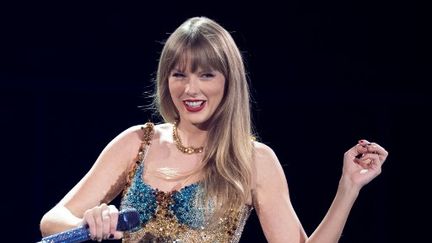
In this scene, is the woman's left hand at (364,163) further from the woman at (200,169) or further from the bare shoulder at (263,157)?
the bare shoulder at (263,157)

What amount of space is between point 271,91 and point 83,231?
203cm

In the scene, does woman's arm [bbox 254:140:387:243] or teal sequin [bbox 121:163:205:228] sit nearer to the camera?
woman's arm [bbox 254:140:387:243]

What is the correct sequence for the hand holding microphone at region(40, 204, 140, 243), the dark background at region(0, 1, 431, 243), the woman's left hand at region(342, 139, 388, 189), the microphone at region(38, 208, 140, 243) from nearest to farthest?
1. the microphone at region(38, 208, 140, 243)
2. the hand holding microphone at region(40, 204, 140, 243)
3. the woman's left hand at region(342, 139, 388, 189)
4. the dark background at region(0, 1, 431, 243)

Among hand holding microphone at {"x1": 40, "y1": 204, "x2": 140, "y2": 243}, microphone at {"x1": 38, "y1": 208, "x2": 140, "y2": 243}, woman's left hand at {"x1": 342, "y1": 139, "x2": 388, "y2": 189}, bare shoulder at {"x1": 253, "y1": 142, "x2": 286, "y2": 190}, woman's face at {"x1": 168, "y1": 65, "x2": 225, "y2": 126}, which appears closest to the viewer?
microphone at {"x1": 38, "y1": 208, "x2": 140, "y2": 243}

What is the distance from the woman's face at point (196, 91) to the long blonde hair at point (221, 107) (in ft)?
0.06

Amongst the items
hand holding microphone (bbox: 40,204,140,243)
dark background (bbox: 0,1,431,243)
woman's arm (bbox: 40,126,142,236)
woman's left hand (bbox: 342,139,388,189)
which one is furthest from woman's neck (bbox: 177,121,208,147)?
dark background (bbox: 0,1,431,243)

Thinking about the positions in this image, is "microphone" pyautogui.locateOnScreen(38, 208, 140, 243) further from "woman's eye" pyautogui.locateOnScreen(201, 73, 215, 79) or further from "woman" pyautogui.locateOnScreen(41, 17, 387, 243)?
"woman's eye" pyautogui.locateOnScreen(201, 73, 215, 79)

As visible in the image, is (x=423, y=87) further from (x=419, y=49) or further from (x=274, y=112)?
(x=274, y=112)

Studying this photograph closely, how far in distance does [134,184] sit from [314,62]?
1422 millimetres

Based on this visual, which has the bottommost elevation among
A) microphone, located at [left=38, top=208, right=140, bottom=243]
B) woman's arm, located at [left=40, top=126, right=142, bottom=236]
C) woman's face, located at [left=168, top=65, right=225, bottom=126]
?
woman's arm, located at [left=40, top=126, right=142, bottom=236]

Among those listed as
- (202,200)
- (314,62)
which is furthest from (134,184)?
(314,62)

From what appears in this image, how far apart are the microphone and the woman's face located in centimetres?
70

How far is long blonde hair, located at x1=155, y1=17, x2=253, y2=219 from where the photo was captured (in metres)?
2.09

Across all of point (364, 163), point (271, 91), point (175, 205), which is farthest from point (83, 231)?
point (271, 91)
